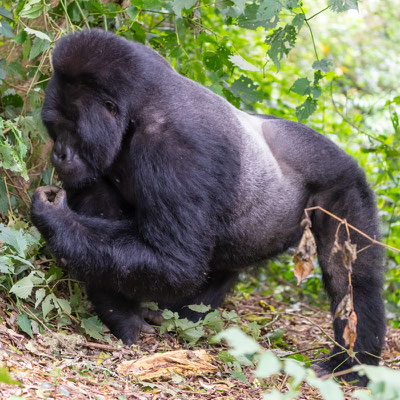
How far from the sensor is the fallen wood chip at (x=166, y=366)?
3.05 m

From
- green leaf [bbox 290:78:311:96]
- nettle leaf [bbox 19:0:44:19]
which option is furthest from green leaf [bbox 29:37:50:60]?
green leaf [bbox 290:78:311:96]

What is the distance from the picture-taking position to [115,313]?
12.0 feet

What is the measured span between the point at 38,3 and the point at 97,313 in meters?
2.01

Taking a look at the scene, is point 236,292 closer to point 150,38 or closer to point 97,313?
point 97,313

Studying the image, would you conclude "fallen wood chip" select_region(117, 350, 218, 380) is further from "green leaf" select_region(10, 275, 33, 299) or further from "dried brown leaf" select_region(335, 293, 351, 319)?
"dried brown leaf" select_region(335, 293, 351, 319)

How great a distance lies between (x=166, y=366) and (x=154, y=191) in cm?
93

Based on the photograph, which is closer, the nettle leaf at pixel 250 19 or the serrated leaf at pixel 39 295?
the serrated leaf at pixel 39 295

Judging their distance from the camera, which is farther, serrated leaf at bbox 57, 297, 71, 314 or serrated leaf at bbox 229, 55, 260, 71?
serrated leaf at bbox 229, 55, 260, 71

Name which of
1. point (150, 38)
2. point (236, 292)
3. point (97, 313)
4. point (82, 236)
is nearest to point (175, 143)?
point (82, 236)

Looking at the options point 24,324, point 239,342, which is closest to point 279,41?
point 24,324

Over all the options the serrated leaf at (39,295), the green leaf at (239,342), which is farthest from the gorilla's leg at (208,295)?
the green leaf at (239,342)

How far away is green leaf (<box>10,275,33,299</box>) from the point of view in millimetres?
3223

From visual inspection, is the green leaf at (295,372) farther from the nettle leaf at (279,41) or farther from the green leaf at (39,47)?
the nettle leaf at (279,41)

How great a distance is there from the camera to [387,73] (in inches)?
457
